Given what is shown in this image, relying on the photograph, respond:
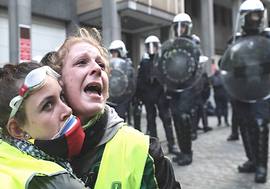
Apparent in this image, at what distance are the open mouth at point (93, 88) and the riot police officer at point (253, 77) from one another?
11.6ft

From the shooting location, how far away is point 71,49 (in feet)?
5.98

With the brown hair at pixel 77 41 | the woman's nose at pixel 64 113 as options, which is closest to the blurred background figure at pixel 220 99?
the brown hair at pixel 77 41

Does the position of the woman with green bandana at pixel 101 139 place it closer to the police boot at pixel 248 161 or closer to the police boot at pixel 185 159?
the police boot at pixel 248 161

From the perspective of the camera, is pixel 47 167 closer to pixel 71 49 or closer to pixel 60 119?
pixel 60 119

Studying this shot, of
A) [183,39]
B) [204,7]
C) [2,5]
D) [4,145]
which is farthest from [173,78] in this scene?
[204,7]

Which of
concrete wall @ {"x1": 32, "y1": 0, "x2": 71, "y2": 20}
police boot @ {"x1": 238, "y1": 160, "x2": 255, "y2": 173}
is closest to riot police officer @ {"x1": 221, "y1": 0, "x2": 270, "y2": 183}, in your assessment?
police boot @ {"x1": 238, "y1": 160, "x2": 255, "y2": 173}

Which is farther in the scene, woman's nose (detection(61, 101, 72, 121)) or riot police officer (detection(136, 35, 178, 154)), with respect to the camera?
riot police officer (detection(136, 35, 178, 154))

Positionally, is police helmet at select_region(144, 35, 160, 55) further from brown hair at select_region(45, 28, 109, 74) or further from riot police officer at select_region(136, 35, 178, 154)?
brown hair at select_region(45, 28, 109, 74)

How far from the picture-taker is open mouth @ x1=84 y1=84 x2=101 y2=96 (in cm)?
172

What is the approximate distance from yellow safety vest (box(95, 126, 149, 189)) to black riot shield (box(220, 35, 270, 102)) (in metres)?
3.60

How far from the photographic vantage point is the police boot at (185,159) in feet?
19.7

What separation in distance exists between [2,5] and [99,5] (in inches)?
137

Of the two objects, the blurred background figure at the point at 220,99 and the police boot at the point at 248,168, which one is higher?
the blurred background figure at the point at 220,99

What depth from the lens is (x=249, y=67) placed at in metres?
5.07
